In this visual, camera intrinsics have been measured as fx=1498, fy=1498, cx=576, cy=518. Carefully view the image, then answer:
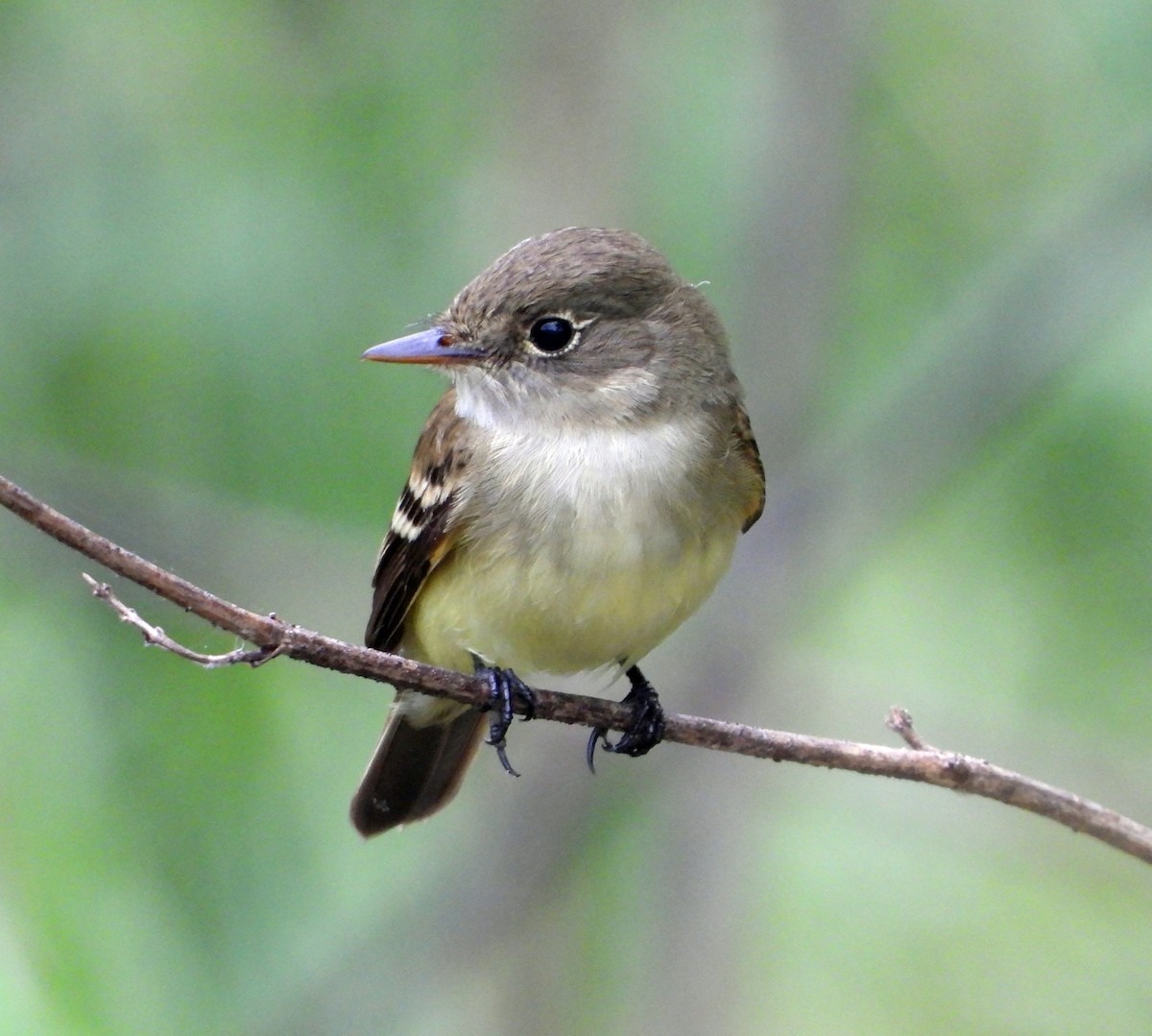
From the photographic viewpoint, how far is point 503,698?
10.9ft

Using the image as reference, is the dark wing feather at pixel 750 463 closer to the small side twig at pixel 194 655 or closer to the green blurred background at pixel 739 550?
the green blurred background at pixel 739 550

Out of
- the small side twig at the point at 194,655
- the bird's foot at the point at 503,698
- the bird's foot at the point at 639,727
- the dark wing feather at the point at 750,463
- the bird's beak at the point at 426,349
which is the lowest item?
the small side twig at the point at 194,655

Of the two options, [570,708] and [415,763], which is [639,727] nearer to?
→ [570,708]

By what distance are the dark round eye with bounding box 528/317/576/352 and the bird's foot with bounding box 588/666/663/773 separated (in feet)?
2.92

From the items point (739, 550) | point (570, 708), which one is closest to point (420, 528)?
point (570, 708)

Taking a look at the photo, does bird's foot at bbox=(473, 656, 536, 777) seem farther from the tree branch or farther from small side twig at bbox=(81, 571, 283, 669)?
small side twig at bbox=(81, 571, 283, 669)

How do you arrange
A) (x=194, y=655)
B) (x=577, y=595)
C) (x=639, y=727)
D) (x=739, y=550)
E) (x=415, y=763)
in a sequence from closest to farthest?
1. (x=194, y=655)
2. (x=577, y=595)
3. (x=639, y=727)
4. (x=415, y=763)
5. (x=739, y=550)

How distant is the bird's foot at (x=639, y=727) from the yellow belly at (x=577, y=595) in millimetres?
169

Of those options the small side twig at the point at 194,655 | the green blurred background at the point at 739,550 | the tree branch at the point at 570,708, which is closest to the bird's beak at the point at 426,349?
the green blurred background at the point at 739,550

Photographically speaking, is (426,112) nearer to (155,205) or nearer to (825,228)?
(155,205)

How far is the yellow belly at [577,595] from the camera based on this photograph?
3.32 m

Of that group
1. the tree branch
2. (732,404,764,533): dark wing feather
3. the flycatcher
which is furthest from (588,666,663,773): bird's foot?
(732,404,764,533): dark wing feather

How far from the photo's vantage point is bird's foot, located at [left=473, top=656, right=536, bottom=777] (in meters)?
3.28

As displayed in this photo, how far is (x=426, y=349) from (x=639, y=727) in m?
1.04
